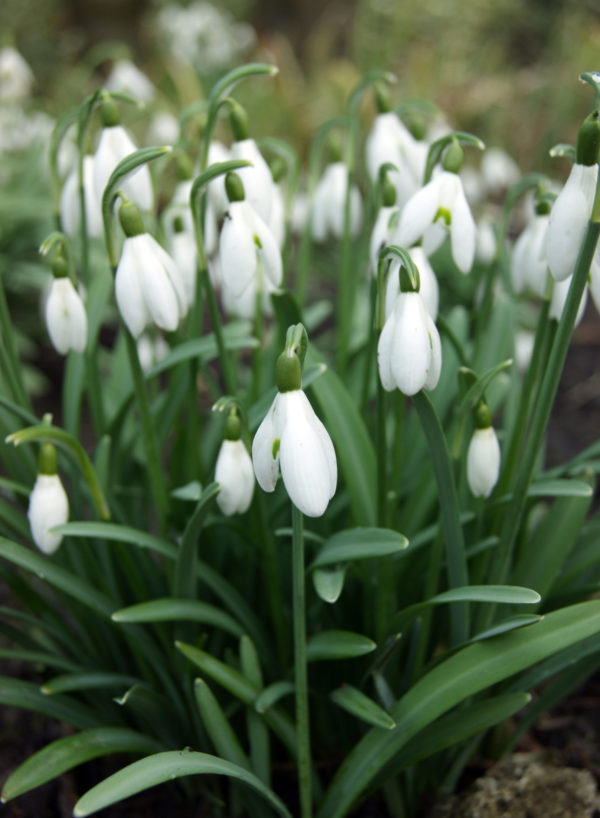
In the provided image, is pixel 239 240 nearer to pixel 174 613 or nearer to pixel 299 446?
pixel 299 446

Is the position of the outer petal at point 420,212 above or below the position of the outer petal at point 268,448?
above

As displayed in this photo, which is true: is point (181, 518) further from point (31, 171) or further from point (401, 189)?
point (31, 171)

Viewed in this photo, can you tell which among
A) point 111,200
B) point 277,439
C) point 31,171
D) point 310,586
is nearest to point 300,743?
point 310,586

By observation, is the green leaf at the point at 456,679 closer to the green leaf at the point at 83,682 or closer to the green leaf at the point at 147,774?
the green leaf at the point at 147,774

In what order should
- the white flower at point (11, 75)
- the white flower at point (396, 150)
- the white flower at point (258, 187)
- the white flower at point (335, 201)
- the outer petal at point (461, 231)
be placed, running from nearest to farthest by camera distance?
the outer petal at point (461, 231)
the white flower at point (258, 187)
the white flower at point (396, 150)
the white flower at point (335, 201)
the white flower at point (11, 75)

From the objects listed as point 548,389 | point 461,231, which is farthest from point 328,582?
point 461,231

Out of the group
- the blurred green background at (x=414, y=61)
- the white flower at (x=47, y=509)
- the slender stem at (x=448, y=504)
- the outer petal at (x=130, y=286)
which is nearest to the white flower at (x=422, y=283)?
the slender stem at (x=448, y=504)

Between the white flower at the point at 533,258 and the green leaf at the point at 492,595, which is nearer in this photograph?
the green leaf at the point at 492,595
